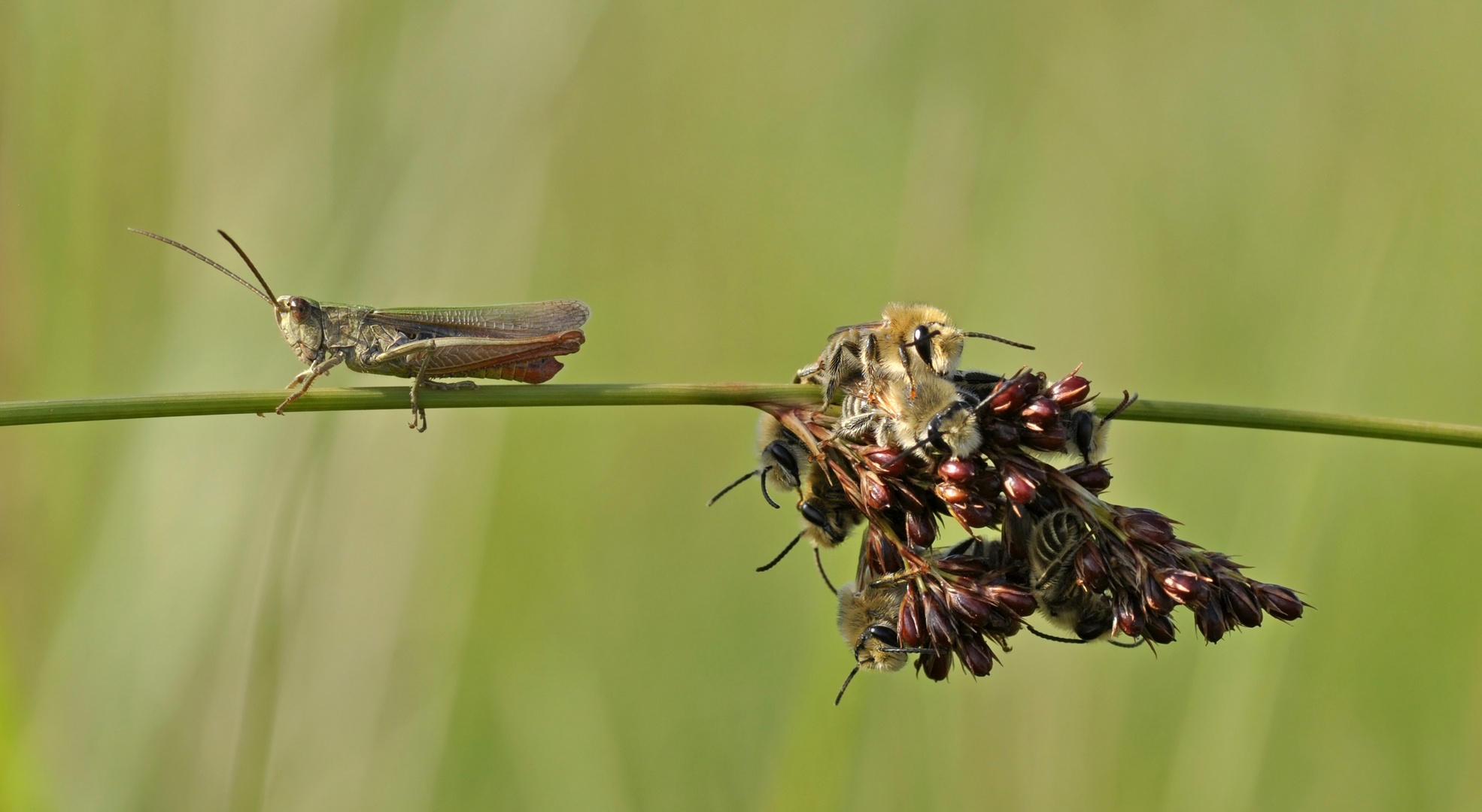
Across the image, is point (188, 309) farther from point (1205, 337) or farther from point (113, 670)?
point (1205, 337)

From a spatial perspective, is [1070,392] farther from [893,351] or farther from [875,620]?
[875,620]

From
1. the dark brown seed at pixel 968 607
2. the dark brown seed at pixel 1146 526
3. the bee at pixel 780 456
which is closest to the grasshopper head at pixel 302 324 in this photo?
the bee at pixel 780 456

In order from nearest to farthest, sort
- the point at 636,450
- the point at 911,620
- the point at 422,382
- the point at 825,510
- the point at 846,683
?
the point at 911,620 → the point at 825,510 → the point at 846,683 → the point at 422,382 → the point at 636,450

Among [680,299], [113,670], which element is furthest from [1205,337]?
[113,670]

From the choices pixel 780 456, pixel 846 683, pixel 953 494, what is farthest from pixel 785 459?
pixel 846 683

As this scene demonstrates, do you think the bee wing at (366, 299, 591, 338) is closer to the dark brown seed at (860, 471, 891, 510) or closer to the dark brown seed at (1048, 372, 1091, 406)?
the dark brown seed at (860, 471, 891, 510)

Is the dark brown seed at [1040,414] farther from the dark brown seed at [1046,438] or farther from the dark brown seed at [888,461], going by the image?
the dark brown seed at [888,461]

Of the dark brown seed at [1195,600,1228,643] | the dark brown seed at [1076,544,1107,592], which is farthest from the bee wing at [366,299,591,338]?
the dark brown seed at [1195,600,1228,643]
